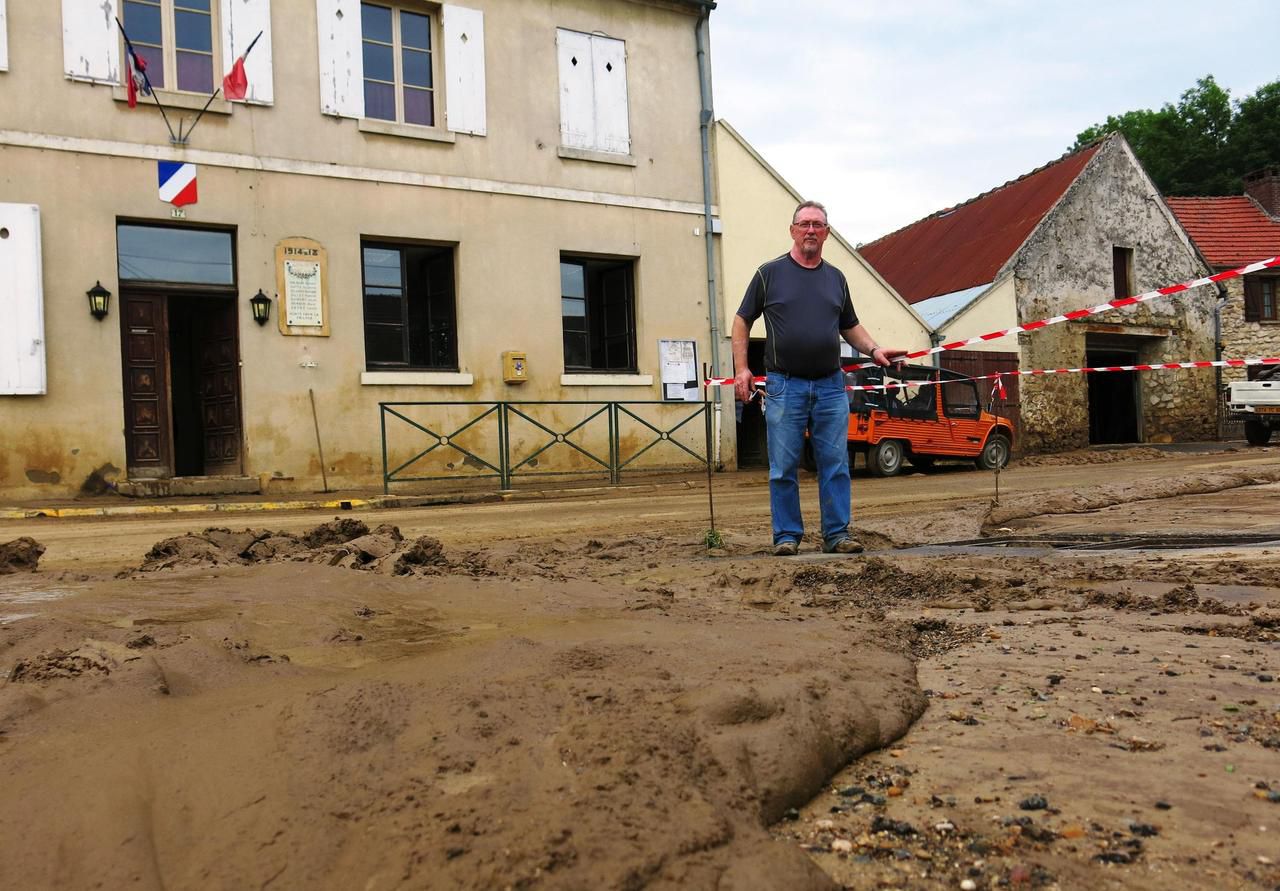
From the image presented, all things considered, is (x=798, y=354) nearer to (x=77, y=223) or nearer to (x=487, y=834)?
(x=487, y=834)

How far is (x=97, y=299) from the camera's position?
12.0m

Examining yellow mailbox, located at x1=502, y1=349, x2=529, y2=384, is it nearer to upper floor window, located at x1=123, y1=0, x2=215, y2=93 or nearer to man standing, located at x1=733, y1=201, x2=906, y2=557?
upper floor window, located at x1=123, y1=0, x2=215, y2=93

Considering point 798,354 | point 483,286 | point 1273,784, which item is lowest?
point 1273,784

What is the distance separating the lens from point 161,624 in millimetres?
3439

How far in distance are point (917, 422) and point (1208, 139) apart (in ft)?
124

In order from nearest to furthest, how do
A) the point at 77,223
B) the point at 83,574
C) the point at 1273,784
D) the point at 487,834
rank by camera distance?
the point at 487,834 → the point at 1273,784 → the point at 83,574 → the point at 77,223

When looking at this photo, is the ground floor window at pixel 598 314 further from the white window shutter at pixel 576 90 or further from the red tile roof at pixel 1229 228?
the red tile roof at pixel 1229 228

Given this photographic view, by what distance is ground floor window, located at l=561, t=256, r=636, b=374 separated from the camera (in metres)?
15.7

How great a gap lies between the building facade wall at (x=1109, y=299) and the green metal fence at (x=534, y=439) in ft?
27.4

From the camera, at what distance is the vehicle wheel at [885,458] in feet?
47.2

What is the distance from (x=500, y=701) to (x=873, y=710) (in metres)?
0.83

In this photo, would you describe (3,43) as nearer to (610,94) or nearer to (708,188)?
(610,94)

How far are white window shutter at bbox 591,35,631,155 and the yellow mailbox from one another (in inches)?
133

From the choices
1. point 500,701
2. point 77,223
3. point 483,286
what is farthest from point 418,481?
point 500,701
